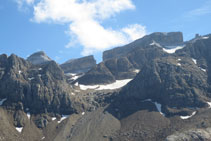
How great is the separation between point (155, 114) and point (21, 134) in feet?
268

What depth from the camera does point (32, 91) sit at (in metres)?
172

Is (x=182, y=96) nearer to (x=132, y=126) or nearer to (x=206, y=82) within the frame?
(x=206, y=82)

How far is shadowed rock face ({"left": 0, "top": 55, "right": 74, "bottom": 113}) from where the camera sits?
167375mm

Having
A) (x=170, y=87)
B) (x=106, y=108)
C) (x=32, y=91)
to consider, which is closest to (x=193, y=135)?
(x=170, y=87)

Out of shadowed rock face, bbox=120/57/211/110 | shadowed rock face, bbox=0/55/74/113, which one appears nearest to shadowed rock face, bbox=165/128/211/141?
shadowed rock face, bbox=120/57/211/110

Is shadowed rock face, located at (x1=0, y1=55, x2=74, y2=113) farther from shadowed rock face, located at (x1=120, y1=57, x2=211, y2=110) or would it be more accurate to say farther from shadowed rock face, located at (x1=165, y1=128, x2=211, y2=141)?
shadowed rock face, located at (x1=165, y1=128, x2=211, y2=141)

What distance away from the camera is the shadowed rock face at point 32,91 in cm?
16738

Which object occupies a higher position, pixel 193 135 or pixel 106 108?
pixel 106 108

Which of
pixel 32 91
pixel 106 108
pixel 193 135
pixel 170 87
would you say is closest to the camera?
pixel 193 135

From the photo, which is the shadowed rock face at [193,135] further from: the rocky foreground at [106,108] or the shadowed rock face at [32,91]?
the shadowed rock face at [32,91]

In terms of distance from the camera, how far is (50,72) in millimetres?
197250

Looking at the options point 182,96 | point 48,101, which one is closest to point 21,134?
point 48,101

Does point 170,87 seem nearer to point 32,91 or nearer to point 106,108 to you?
point 106,108

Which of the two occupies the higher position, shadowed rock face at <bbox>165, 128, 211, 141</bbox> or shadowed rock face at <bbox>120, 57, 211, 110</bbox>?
shadowed rock face at <bbox>120, 57, 211, 110</bbox>
